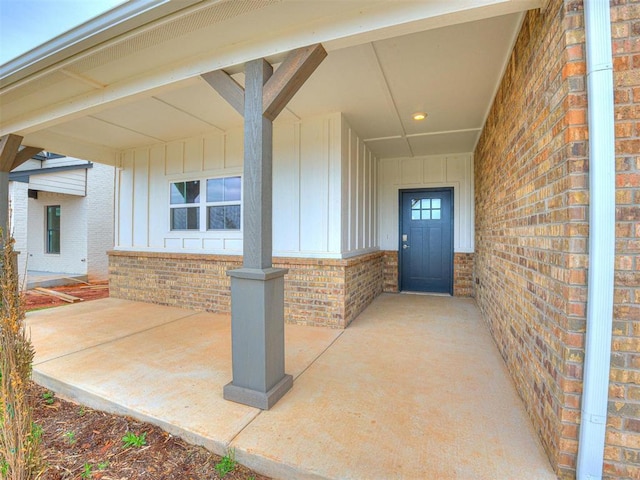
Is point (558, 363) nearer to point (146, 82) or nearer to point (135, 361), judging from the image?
point (135, 361)

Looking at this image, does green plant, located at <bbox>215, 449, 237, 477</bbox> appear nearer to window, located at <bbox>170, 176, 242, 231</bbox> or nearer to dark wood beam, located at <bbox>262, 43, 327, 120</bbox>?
dark wood beam, located at <bbox>262, 43, 327, 120</bbox>

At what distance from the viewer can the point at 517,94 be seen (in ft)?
8.34

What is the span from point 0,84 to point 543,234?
4.98 meters

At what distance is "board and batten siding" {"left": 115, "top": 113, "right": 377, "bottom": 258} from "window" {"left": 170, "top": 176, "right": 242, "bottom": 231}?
0.11 m

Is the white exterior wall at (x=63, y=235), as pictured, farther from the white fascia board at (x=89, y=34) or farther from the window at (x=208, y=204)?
the white fascia board at (x=89, y=34)

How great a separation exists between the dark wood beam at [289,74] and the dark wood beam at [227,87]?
0.24 meters

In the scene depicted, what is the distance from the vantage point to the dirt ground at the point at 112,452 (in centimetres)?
174

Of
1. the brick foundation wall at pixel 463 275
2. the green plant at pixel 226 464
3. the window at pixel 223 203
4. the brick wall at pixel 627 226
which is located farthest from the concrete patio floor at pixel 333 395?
the brick foundation wall at pixel 463 275

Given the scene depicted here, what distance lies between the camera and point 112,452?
192 centimetres

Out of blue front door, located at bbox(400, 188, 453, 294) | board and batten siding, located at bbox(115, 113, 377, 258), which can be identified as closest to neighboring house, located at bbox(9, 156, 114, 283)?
board and batten siding, located at bbox(115, 113, 377, 258)

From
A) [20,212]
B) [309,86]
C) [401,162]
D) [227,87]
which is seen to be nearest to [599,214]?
[227,87]

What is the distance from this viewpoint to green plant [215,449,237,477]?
1.73m

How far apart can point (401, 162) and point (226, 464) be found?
19.3 feet

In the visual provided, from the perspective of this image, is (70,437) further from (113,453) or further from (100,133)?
(100,133)
